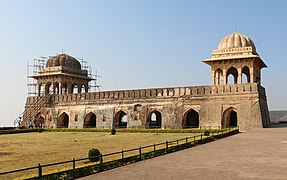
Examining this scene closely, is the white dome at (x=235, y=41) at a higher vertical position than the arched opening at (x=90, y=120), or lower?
higher

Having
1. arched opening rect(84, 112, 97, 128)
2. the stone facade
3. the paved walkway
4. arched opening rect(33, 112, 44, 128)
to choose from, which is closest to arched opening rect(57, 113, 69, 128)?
the stone facade

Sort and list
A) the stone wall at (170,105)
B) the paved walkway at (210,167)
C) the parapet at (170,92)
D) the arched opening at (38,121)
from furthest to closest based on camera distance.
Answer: the arched opening at (38,121), the parapet at (170,92), the stone wall at (170,105), the paved walkway at (210,167)

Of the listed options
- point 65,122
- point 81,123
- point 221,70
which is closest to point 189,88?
point 221,70

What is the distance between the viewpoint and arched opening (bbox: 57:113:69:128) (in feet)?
127

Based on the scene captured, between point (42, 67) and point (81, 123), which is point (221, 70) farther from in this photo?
point (42, 67)

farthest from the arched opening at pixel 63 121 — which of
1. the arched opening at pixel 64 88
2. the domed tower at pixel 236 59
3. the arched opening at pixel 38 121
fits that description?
the domed tower at pixel 236 59

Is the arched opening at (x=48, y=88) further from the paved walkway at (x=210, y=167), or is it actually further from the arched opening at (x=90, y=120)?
the paved walkway at (x=210, y=167)

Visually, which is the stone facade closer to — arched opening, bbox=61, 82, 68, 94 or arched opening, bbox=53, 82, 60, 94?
arched opening, bbox=53, 82, 60, 94

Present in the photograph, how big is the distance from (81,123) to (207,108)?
14.8 m

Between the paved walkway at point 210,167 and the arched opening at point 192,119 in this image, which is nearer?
the paved walkway at point 210,167

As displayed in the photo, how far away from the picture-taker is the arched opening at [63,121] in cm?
3875

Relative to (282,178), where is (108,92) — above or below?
above

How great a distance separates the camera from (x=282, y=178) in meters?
8.12

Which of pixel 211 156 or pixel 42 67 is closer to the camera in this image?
pixel 211 156
